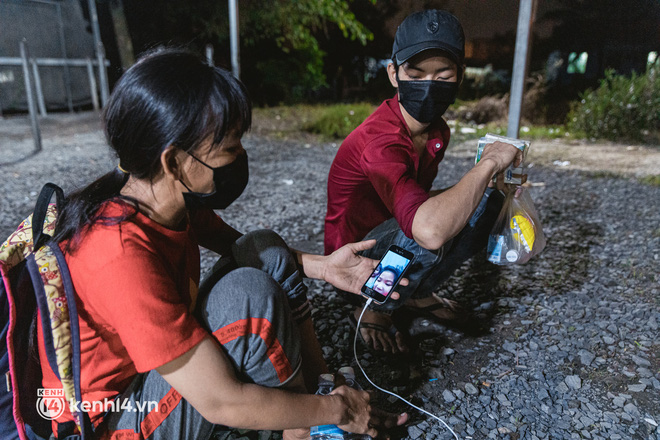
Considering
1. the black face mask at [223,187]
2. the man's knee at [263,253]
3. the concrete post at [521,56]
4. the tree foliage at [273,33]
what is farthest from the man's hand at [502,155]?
the tree foliage at [273,33]

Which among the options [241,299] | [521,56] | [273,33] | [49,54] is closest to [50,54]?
[49,54]

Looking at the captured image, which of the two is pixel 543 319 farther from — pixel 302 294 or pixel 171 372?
pixel 171 372

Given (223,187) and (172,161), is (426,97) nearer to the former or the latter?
(223,187)

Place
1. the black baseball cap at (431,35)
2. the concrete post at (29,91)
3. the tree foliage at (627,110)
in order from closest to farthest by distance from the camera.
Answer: the black baseball cap at (431,35), the concrete post at (29,91), the tree foliage at (627,110)

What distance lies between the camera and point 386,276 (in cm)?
195

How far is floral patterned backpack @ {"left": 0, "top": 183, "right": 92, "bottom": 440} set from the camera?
3.66ft

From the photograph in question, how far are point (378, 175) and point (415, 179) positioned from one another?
201 mm

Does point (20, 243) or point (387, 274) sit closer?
point (20, 243)

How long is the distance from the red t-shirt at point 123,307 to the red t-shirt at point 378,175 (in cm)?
87

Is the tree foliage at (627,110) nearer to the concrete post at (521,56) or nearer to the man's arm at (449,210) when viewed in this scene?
the concrete post at (521,56)

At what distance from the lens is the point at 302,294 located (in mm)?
1736

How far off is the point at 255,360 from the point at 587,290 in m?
2.38

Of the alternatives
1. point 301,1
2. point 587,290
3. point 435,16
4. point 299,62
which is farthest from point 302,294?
point 299,62

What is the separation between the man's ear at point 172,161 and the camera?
1205mm
